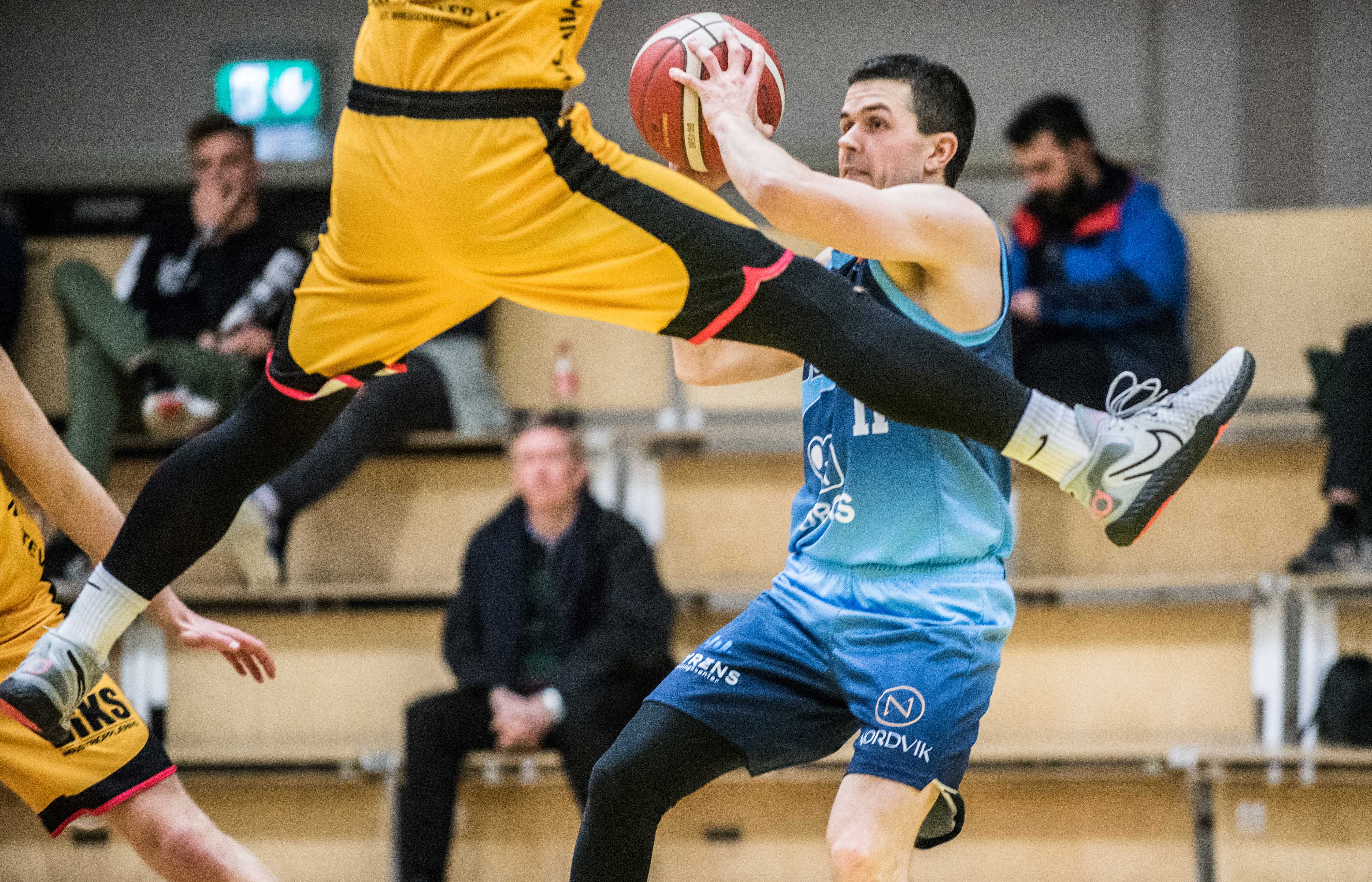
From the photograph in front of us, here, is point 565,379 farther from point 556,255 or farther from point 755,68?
point 556,255

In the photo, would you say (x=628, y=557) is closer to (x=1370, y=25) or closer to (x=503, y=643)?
(x=503, y=643)

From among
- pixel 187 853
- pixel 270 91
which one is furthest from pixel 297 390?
pixel 270 91

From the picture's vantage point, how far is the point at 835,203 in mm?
2354

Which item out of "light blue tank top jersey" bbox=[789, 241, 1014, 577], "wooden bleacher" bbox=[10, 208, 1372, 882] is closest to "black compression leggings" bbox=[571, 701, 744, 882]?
"light blue tank top jersey" bbox=[789, 241, 1014, 577]

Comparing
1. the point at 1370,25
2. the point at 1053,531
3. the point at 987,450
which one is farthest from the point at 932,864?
the point at 1370,25

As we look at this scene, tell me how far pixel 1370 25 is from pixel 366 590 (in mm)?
5133

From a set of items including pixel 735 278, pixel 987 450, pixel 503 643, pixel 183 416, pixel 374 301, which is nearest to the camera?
pixel 735 278

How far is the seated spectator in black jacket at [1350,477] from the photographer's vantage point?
16.1 ft

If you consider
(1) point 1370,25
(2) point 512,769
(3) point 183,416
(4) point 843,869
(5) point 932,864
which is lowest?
(5) point 932,864

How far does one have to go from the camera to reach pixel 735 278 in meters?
2.20

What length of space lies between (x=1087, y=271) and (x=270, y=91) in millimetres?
3980

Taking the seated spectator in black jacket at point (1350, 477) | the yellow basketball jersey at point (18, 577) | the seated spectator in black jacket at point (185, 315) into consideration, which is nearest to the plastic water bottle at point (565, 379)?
the seated spectator in black jacket at point (185, 315)

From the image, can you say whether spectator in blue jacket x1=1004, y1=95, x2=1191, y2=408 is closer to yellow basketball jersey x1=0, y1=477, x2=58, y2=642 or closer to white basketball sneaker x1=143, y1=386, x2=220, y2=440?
white basketball sneaker x1=143, y1=386, x2=220, y2=440

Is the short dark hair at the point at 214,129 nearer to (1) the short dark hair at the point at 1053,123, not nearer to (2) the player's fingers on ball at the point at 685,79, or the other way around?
(1) the short dark hair at the point at 1053,123
